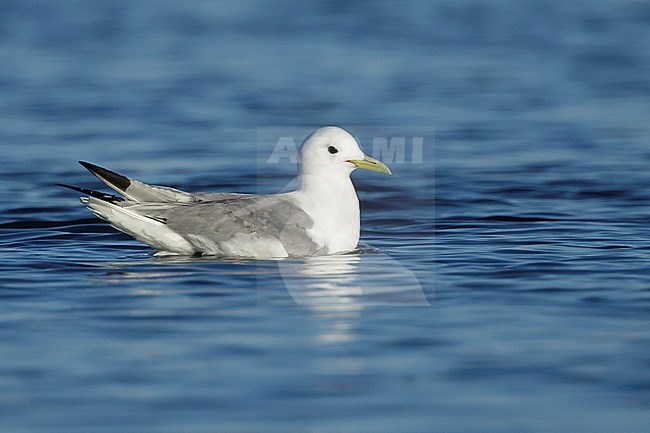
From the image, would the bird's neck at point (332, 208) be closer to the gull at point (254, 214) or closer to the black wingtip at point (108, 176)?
the gull at point (254, 214)

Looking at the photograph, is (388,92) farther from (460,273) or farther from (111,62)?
(460,273)

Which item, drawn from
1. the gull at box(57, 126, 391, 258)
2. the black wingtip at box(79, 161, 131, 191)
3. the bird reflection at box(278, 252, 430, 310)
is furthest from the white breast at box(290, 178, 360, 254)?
the black wingtip at box(79, 161, 131, 191)

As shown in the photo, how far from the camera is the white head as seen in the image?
10211mm

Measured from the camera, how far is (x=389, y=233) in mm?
11406

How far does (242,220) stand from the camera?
9766 millimetres

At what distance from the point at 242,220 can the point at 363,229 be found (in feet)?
6.96

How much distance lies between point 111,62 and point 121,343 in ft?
44.6

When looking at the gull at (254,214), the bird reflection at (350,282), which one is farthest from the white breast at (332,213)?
the bird reflection at (350,282)

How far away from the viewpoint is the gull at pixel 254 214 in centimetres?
975

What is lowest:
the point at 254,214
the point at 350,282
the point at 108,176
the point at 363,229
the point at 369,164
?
the point at 350,282

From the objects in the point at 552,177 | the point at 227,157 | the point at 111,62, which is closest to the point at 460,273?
the point at 552,177

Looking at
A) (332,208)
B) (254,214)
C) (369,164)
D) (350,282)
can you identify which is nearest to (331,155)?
(369,164)

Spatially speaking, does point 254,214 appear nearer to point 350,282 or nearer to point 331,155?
point 331,155

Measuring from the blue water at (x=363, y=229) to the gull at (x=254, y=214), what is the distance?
183mm
